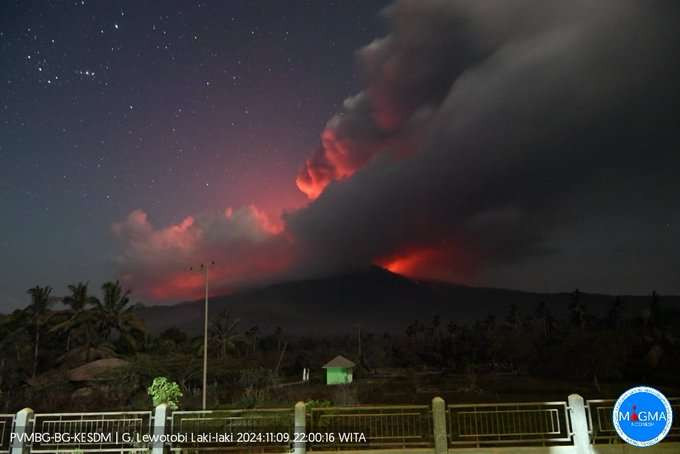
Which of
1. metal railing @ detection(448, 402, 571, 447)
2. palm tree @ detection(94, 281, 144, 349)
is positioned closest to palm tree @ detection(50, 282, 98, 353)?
palm tree @ detection(94, 281, 144, 349)

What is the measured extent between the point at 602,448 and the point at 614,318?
307 feet

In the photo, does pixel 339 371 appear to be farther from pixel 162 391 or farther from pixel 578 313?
pixel 578 313

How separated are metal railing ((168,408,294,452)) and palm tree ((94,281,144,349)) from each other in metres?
47.4

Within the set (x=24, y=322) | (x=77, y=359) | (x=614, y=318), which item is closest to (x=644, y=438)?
(x=77, y=359)

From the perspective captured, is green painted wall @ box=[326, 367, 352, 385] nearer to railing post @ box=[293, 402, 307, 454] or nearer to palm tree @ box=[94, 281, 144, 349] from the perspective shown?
palm tree @ box=[94, 281, 144, 349]

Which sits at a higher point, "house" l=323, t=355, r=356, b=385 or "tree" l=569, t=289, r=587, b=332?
"tree" l=569, t=289, r=587, b=332

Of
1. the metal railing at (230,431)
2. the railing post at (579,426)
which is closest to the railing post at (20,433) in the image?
the metal railing at (230,431)

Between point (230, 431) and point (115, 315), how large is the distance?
1950 inches

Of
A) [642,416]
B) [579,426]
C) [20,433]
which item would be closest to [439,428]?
[579,426]

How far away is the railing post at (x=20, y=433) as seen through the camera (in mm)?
15453

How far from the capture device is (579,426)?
49.6ft

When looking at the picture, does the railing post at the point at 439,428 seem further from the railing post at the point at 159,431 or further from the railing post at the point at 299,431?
the railing post at the point at 159,431

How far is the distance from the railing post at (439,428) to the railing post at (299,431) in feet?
12.2

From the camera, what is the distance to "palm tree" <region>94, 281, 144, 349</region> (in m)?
61.1
